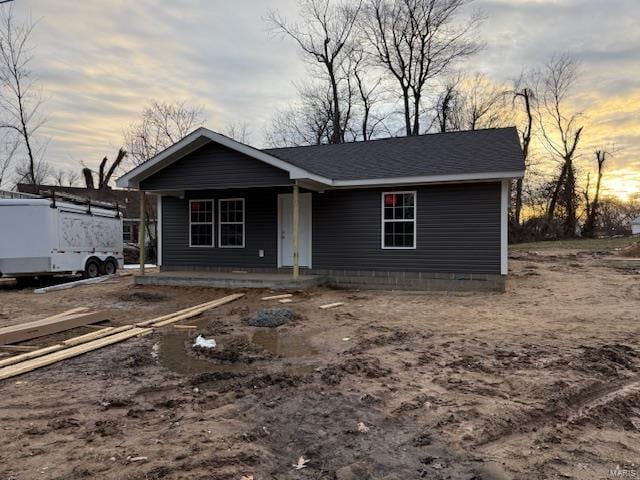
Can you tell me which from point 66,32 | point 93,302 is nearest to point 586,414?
point 93,302

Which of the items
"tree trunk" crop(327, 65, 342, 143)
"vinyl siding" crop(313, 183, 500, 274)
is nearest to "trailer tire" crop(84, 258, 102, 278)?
"vinyl siding" crop(313, 183, 500, 274)

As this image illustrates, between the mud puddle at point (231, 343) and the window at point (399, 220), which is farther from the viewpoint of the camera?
the window at point (399, 220)

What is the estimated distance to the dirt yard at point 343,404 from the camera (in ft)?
9.04

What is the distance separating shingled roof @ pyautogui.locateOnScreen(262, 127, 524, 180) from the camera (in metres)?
10.4

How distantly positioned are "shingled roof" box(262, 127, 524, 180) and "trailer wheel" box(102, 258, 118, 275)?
714 cm

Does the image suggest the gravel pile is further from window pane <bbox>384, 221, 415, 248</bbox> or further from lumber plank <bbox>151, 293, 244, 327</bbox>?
window pane <bbox>384, 221, 415, 248</bbox>

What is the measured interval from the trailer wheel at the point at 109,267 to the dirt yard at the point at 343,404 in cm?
850

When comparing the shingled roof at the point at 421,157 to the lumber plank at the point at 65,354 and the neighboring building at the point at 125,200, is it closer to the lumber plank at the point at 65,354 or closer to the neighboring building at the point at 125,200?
the lumber plank at the point at 65,354

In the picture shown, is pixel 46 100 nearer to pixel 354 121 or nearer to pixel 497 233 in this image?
pixel 354 121

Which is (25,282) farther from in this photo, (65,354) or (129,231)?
(129,231)

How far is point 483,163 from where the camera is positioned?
10234mm

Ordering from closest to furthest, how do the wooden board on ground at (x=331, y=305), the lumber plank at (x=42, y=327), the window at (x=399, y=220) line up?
the lumber plank at (x=42, y=327), the wooden board on ground at (x=331, y=305), the window at (x=399, y=220)

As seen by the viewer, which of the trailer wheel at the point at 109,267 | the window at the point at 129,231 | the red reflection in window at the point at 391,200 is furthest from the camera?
the window at the point at 129,231

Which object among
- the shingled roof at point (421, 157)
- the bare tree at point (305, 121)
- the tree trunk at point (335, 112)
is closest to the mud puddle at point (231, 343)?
the shingled roof at point (421, 157)
